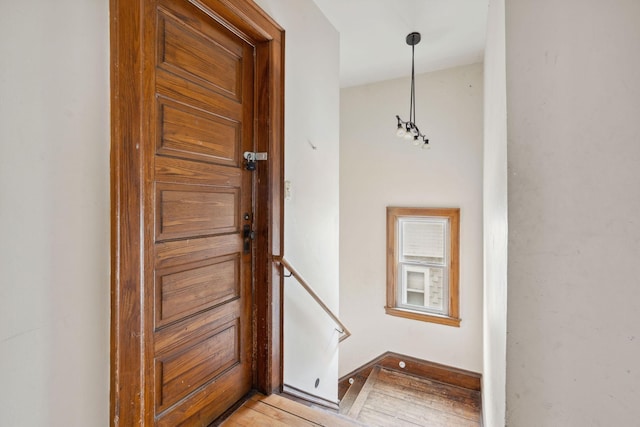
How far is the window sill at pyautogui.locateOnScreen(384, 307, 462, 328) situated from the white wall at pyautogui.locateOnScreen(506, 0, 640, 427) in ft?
9.85

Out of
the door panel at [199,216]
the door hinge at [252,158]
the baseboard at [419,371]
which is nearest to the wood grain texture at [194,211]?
the door panel at [199,216]

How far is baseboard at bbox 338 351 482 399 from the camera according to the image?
136 inches

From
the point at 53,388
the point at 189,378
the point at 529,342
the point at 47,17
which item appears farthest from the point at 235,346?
the point at 47,17

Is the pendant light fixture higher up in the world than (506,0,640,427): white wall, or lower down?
higher up

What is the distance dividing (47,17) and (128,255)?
0.75 metres

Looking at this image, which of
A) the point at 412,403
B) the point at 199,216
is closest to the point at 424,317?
the point at 412,403

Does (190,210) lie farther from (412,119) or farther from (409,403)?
(412,119)

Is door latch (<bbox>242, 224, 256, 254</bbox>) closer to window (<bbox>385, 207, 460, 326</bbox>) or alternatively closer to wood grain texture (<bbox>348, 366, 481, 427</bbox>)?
wood grain texture (<bbox>348, 366, 481, 427</bbox>)

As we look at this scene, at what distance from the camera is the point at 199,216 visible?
57.1 inches

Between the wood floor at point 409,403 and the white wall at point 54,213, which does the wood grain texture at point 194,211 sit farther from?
the wood floor at point 409,403

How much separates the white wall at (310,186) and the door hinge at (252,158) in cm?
18

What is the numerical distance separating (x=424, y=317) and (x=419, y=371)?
0.65 m

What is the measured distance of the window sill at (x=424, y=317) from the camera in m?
3.61

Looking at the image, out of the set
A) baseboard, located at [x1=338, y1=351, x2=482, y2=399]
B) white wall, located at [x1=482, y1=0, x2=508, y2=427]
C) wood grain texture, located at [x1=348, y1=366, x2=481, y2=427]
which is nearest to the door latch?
white wall, located at [x1=482, y1=0, x2=508, y2=427]
